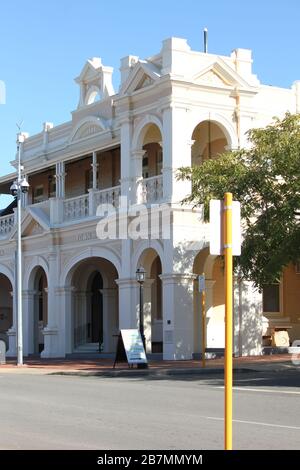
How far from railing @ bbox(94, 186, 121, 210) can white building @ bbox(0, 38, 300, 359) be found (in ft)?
0.16

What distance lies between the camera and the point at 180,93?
29.1m

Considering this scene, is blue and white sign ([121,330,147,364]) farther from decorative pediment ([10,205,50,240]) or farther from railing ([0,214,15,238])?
railing ([0,214,15,238])

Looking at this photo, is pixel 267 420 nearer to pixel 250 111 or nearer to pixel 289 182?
pixel 289 182

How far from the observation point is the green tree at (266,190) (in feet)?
72.2

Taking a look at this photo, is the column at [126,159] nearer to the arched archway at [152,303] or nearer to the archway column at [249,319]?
the arched archway at [152,303]

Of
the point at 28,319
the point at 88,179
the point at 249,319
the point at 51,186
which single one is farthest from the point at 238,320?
the point at 51,186

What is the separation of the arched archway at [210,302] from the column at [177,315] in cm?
139

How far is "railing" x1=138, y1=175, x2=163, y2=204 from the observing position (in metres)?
29.7

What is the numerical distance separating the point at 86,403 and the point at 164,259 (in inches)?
532

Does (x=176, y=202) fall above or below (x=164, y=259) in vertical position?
above

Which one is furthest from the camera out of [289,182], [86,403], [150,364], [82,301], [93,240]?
[82,301]

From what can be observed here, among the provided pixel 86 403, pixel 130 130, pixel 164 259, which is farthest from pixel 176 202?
pixel 86 403

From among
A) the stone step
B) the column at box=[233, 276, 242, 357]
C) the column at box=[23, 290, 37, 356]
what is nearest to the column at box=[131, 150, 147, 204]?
the column at box=[233, 276, 242, 357]

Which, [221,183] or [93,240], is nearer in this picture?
[221,183]
